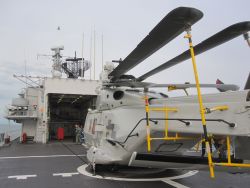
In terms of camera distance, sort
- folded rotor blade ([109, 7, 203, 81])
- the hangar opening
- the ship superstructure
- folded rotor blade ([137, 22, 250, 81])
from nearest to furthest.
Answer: folded rotor blade ([109, 7, 203, 81]) < folded rotor blade ([137, 22, 250, 81]) < the ship superstructure < the hangar opening

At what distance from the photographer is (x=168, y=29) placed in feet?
12.6

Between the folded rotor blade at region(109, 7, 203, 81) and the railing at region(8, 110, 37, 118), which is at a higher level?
the folded rotor blade at region(109, 7, 203, 81)

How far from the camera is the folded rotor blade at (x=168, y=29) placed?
3578mm

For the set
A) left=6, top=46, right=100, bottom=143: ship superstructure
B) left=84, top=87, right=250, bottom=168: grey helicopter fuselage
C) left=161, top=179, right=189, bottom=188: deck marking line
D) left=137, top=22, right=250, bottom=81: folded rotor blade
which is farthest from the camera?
left=6, top=46, right=100, bottom=143: ship superstructure

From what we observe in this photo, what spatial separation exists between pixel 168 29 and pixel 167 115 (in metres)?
1.94

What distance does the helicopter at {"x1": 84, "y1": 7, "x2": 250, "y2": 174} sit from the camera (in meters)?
4.09

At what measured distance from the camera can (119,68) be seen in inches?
242

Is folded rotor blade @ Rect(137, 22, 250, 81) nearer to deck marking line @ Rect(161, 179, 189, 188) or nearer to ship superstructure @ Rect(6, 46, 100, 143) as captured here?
deck marking line @ Rect(161, 179, 189, 188)

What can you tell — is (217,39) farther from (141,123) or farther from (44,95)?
(44,95)

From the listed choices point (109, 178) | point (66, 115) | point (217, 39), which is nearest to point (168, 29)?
point (217, 39)

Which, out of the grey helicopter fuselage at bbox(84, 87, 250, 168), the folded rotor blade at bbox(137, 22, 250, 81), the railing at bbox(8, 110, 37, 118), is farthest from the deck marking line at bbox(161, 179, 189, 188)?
the railing at bbox(8, 110, 37, 118)

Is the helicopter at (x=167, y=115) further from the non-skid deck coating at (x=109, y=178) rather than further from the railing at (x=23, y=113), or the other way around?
the railing at (x=23, y=113)

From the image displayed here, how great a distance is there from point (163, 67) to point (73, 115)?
85.9ft

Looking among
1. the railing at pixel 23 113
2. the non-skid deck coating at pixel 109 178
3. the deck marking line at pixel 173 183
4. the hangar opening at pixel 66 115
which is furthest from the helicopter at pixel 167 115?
→ the hangar opening at pixel 66 115
